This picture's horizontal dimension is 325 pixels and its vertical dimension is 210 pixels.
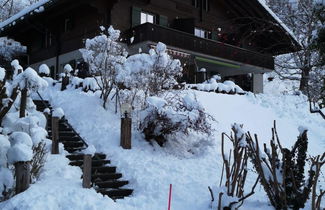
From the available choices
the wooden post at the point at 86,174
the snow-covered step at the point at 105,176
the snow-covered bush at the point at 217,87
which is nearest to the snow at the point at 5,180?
the wooden post at the point at 86,174

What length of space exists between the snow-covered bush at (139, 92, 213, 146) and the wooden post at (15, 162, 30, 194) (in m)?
3.87

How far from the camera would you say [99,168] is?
8008 millimetres

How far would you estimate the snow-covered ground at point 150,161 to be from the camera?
6.08 m

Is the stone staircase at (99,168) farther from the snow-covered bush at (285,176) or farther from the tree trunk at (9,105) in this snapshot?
the snow-covered bush at (285,176)

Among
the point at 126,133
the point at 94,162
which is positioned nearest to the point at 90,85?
the point at 126,133

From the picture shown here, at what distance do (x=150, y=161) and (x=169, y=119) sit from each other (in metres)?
1.29

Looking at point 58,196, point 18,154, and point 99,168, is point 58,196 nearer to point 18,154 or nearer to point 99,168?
point 18,154

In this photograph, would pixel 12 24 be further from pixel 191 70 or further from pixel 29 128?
pixel 29 128

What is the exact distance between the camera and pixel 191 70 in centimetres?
1927

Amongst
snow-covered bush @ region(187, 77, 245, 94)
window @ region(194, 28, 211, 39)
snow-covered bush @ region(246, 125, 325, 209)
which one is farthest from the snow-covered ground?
window @ region(194, 28, 211, 39)

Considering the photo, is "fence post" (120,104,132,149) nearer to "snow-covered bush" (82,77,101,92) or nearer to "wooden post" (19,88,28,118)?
"wooden post" (19,88,28,118)

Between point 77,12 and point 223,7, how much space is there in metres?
9.78

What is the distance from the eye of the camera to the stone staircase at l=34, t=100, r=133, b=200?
732cm

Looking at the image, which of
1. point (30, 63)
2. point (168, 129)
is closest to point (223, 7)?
point (30, 63)
